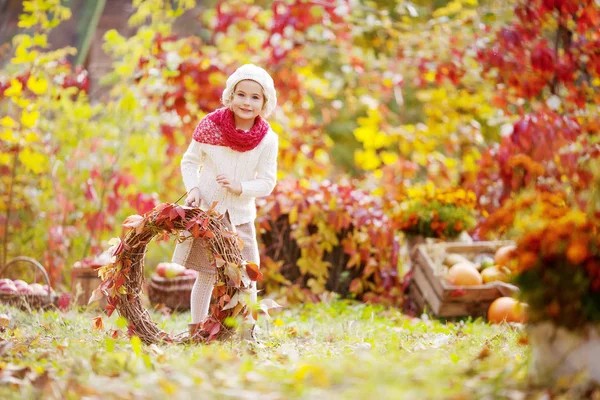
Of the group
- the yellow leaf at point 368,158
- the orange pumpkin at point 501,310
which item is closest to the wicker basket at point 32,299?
the orange pumpkin at point 501,310

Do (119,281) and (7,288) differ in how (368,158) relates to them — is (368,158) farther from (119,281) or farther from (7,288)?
(119,281)

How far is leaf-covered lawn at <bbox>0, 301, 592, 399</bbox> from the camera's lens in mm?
2307

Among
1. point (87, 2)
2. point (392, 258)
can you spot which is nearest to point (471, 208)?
point (392, 258)

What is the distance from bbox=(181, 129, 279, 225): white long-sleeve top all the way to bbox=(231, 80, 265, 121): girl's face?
0.58 ft

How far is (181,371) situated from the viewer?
2545mm

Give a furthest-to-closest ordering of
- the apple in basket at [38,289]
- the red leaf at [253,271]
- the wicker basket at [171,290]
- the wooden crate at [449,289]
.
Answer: the wicker basket at [171,290]
the wooden crate at [449,289]
the apple in basket at [38,289]
the red leaf at [253,271]

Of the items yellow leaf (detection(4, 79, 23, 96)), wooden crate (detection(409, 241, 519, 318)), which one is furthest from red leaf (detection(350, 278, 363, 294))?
yellow leaf (detection(4, 79, 23, 96))

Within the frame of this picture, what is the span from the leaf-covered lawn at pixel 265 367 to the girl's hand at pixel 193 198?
2.44 feet

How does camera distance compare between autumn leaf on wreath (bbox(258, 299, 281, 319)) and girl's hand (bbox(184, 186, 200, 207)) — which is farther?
girl's hand (bbox(184, 186, 200, 207))

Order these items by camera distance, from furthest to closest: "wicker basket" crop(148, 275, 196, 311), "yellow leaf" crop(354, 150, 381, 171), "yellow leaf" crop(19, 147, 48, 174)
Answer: "yellow leaf" crop(354, 150, 381, 171) → "yellow leaf" crop(19, 147, 48, 174) → "wicker basket" crop(148, 275, 196, 311)

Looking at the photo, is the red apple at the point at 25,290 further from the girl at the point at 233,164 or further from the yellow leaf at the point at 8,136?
the girl at the point at 233,164

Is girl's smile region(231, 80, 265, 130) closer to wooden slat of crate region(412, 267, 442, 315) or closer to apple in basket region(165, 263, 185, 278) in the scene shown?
apple in basket region(165, 263, 185, 278)

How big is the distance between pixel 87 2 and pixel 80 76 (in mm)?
4077

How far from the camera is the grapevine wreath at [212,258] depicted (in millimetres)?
3719
